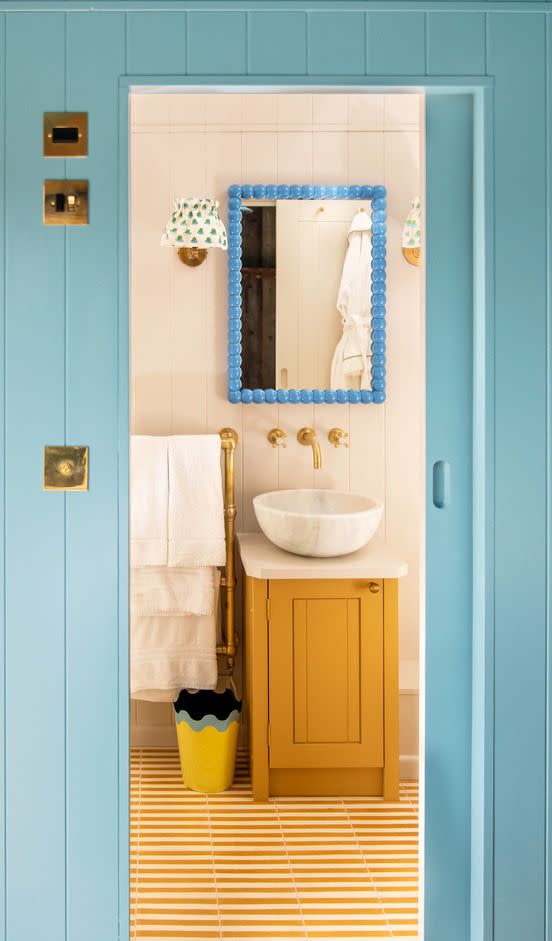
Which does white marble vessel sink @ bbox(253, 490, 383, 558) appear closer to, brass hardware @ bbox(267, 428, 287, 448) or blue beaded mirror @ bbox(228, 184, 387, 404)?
brass hardware @ bbox(267, 428, 287, 448)

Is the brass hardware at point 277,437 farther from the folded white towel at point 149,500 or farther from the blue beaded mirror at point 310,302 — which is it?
the folded white towel at point 149,500

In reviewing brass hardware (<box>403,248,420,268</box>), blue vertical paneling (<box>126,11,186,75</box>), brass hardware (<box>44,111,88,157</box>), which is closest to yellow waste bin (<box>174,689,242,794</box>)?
brass hardware (<box>403,248,420,268</box>)

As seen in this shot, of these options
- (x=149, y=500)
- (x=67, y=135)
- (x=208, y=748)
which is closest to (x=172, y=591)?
(x=149, y=500)

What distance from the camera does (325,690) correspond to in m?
2.64

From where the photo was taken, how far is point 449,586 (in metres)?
1.70

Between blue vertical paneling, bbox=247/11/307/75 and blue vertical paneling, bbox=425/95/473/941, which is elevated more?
blue vertical paneling, bbox=247/11/307/75

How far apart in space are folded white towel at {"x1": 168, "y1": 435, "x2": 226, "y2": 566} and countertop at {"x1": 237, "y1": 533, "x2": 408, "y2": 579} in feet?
0.55

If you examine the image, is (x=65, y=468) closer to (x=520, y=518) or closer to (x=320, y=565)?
(x=520, y=518)

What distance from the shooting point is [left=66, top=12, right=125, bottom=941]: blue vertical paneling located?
161 centimetres

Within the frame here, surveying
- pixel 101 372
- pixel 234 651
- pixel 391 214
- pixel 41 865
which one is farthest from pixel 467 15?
pixel 234 651

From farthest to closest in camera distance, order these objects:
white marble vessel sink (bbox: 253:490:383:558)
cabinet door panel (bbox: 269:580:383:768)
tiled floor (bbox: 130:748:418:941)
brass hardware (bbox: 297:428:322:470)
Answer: brass hardware (bbox: 297:428:322:470) → cabinet door panel (bbox: 269:580:383:768) → white marble vessel sink (bbox: 253:490:383:558) → tiled floor (bbox: 130:748:418:941)

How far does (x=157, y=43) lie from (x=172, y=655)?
198 cm

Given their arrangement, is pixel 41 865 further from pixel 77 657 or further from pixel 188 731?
pixel 188 731

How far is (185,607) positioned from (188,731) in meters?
0.41
